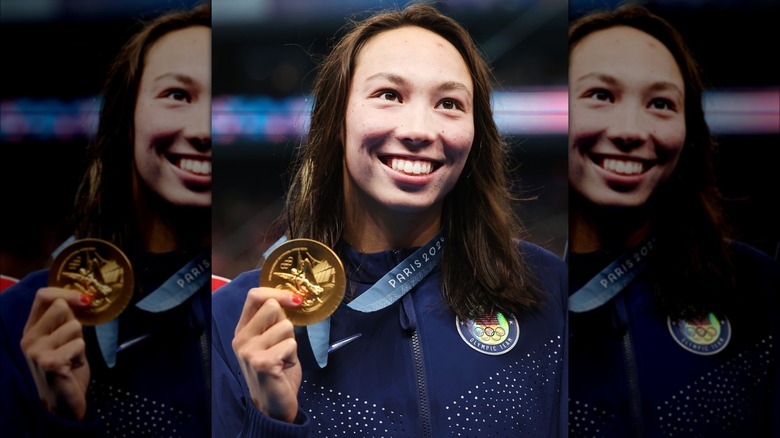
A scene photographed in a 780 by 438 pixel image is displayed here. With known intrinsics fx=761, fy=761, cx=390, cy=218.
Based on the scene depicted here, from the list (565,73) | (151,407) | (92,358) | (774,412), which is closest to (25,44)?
(92,358)

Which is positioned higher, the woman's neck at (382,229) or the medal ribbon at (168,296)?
the woman's neck at (382,229)

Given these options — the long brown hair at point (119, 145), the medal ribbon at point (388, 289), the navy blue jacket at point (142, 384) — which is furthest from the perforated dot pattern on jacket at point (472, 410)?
the long brown hair at point (119, 145)

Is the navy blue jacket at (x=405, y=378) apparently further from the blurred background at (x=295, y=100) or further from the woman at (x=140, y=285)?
the blurred background at (x=295, y=100)

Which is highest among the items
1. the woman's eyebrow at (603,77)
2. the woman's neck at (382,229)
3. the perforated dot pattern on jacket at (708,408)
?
the woman's eyebrow at (603,77)

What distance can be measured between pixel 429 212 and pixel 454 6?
0.80 m

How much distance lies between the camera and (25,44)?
3111 mm

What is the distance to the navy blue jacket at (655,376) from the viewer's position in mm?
2986

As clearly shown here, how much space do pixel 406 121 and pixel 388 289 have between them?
63 cm

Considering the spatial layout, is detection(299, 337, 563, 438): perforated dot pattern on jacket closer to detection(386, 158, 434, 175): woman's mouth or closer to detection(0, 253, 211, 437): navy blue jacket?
detection(0, 253, 211, 437): navy blue jacket

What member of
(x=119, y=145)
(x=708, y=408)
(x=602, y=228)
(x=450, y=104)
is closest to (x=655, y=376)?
(x=708, y=408)

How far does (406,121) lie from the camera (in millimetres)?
2820

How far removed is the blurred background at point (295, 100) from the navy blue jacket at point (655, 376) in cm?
36

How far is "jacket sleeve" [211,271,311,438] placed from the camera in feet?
9.31

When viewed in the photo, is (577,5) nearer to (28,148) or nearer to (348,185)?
(348,185)
